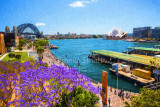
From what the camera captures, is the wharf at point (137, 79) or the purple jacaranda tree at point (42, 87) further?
the wharf at point (137, 79)

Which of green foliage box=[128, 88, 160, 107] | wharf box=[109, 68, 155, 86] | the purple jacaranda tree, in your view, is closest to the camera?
green foliage box=[128, 88, 160, 107]

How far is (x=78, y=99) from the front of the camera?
31.9 ft

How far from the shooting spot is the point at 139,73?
2973cm

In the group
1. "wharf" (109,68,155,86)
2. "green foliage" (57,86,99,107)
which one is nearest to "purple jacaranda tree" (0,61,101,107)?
"green foliage" (57,86,99,107)

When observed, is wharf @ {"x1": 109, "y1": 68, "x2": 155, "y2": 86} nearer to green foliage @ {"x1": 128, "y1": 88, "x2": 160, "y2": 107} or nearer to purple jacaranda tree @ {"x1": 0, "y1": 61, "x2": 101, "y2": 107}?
green foliage @ {"x1": 128, "y1": 88, "x2": 160, "y2": 107}

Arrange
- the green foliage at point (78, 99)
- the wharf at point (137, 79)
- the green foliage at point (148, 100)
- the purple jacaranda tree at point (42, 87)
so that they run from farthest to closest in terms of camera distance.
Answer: the wharf at point (137, 79) → the purple jacaranda tree at point (42, 87) → the green foliage at point (78, 99) → the green foliage at point (148, 100)

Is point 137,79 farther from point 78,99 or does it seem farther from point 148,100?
point 78,99

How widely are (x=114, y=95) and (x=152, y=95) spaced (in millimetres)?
11829

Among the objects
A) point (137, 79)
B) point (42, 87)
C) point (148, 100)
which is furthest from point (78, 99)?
point (137, 79)

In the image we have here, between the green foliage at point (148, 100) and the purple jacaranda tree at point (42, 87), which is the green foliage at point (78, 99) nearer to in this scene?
the purple jacaranda tree at point (42, 87)

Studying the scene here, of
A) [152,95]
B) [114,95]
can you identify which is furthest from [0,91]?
[114,95]

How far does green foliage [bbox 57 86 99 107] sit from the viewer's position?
9.18m

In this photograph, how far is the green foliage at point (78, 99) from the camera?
30.1ft

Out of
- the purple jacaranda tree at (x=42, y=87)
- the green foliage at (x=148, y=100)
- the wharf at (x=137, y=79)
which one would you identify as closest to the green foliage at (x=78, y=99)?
the purple jacaranda tree at (x=42, y=87)
